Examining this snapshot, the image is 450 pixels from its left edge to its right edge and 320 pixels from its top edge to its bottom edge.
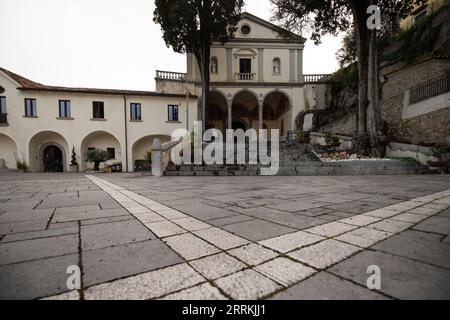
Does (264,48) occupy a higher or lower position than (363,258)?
higher

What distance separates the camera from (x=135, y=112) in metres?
19.1

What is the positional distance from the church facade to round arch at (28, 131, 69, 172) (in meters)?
0.07

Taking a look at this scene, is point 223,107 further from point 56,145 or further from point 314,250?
point 314,250

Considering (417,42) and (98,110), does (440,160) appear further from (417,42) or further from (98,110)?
(98,110)

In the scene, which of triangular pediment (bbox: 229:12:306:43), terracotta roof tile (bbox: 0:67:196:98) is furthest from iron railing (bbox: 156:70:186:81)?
triangular pediment (bbox: 229:12:306:43)

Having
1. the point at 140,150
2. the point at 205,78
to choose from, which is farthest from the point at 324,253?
the point at 140,150

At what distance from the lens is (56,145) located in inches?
733

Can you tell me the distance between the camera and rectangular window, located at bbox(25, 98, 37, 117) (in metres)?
17.1

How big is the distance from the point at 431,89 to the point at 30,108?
26.8 m

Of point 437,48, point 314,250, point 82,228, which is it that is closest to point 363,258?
point 314,250

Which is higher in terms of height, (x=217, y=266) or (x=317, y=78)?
(x=317, y=78)

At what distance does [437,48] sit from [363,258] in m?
20.9

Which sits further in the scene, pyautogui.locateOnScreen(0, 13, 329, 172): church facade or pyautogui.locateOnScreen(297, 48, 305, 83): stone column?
pyautogui.locateOnScreen(297, 48, 305, 83): stone column

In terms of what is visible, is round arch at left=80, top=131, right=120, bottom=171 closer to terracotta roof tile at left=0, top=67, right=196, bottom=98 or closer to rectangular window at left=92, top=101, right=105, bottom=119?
rectangular window at left=92, top=101, right=105, bottom=119
